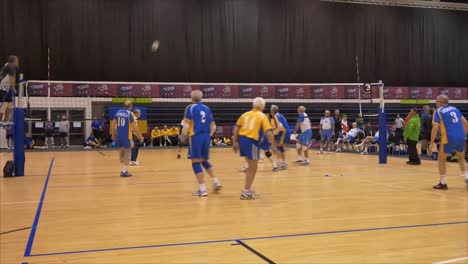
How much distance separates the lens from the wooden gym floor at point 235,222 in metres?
3.87

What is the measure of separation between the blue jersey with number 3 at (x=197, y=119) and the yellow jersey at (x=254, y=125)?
592 millimetres

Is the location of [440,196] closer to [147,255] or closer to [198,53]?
[147,255]

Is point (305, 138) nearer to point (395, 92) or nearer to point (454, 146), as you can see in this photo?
point (454, 146)

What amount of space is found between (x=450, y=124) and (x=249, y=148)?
3.81 meters

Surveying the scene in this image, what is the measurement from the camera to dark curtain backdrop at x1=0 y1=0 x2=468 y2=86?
81.8 ft

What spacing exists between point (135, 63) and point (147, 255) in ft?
77.9

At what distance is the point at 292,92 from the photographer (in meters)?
27.7

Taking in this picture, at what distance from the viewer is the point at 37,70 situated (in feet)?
79.9

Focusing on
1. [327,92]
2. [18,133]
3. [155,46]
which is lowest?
[18,133]

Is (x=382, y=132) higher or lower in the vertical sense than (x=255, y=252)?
higher

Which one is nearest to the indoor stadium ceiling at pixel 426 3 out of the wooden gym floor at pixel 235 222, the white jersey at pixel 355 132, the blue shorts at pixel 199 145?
the white jersey at pixel 355 132

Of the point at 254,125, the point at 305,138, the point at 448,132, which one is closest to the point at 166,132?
the point at 305,138

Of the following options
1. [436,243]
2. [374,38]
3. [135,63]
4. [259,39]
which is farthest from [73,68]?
[436,243]

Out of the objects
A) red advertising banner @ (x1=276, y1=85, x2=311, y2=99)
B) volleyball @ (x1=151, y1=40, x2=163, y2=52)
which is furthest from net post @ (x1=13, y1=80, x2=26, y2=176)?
red advertising banner @ (x1=276, y1=85, x2=311, y2=99)
